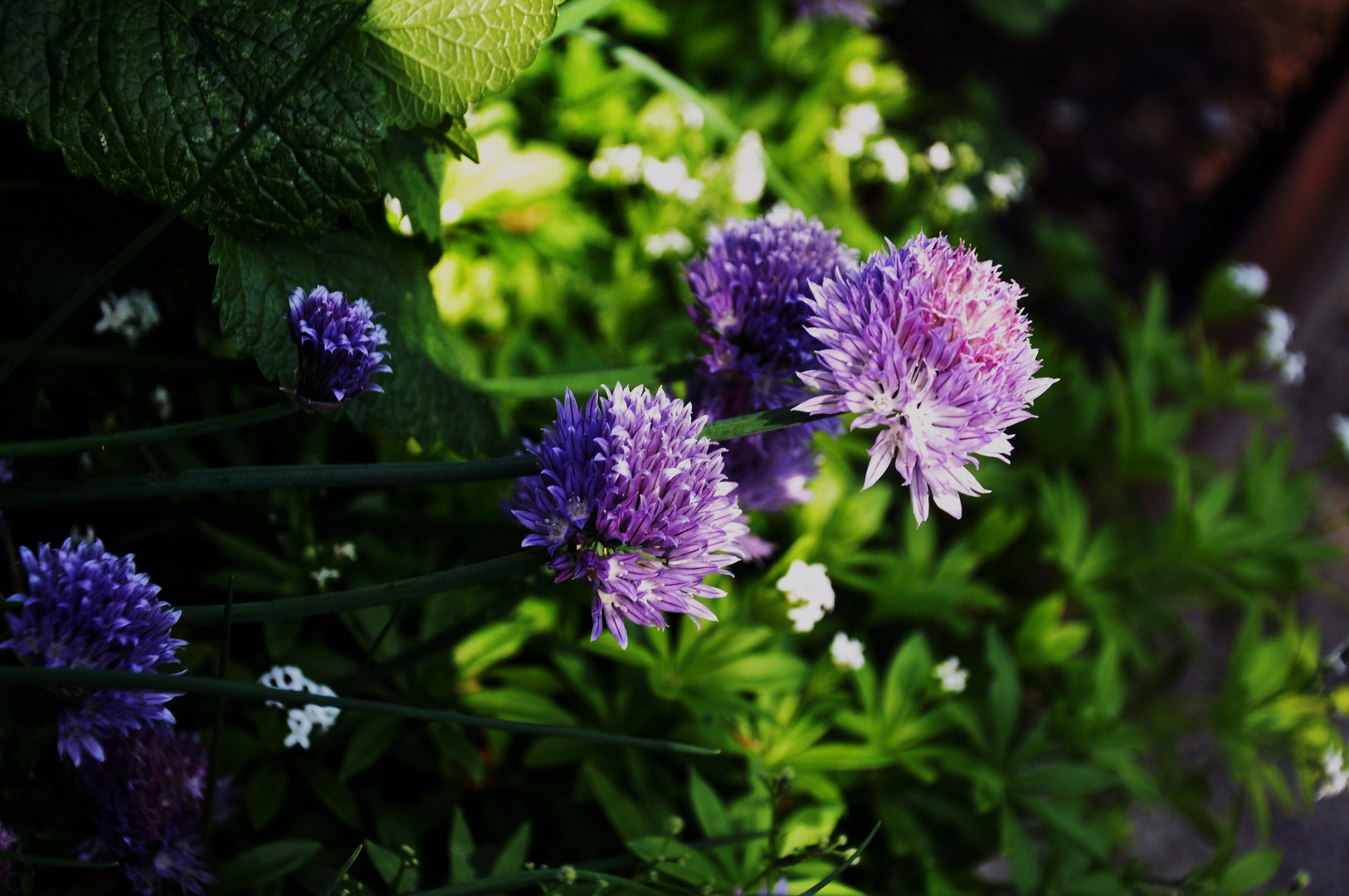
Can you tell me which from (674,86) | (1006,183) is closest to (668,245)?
(674,86)

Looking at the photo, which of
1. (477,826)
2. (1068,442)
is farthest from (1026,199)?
(477,826)

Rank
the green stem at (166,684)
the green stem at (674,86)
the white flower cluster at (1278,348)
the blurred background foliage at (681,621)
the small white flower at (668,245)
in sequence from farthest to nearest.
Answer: the white flower cluster at (1278,348)
the small white flower at (668,245)
the green stem at (674,86)
the blurred background foliage at (681,621)
the green stem at (166,684)

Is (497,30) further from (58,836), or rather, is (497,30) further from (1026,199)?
(1026,199)

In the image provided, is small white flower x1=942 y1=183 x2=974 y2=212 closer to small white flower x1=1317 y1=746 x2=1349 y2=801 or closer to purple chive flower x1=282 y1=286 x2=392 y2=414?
small white flower x1=1317 y1=746 x2=1349 y2=801

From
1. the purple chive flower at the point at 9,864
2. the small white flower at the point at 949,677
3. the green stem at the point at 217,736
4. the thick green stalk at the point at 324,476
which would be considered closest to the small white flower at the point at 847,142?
the small white flower at the point at 949,677

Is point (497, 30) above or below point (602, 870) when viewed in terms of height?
above

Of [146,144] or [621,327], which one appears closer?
[146,144]

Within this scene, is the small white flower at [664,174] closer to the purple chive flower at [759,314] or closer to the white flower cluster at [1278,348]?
the purple chive flower at [759,314]
